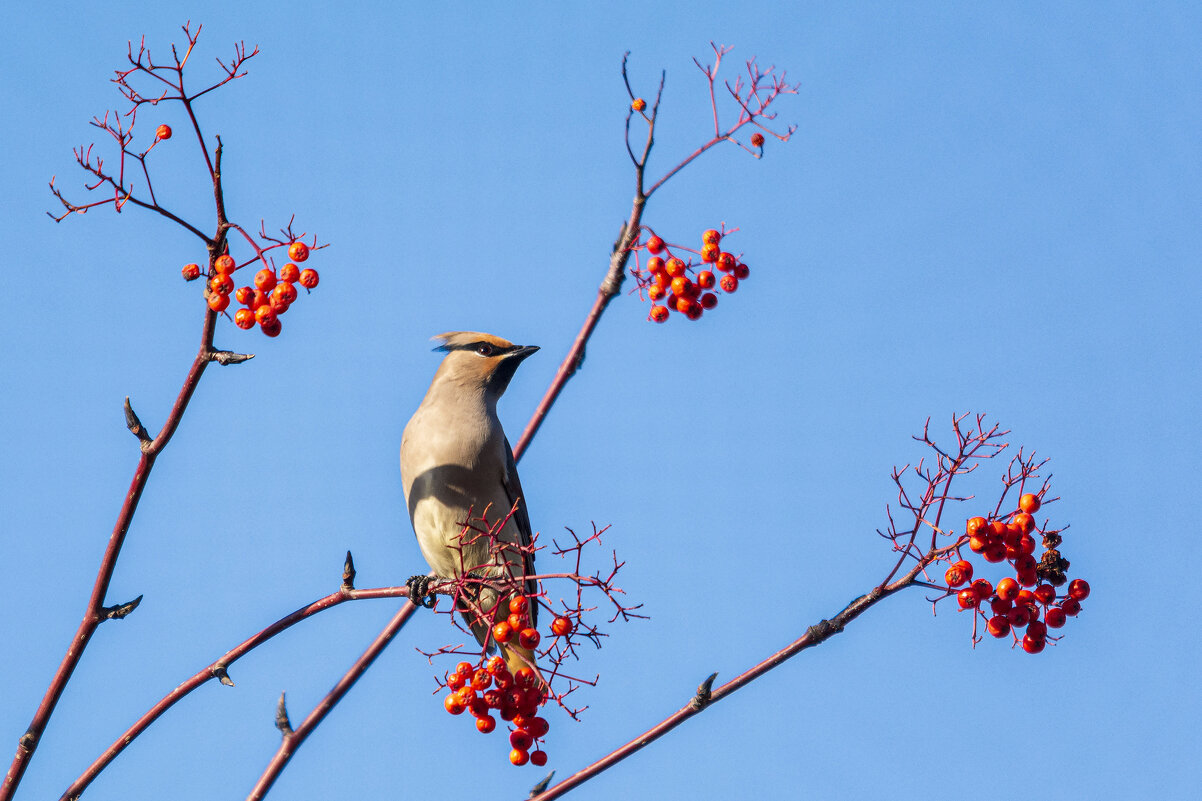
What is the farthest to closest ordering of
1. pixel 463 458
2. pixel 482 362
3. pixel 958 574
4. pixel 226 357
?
1. pixel 482 362
2. pixel 463 458
3. pixel 958 574
4. pixel 226 357

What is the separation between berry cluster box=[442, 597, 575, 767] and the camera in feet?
10.4

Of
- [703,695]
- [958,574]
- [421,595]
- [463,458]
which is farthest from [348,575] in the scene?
[463,458]

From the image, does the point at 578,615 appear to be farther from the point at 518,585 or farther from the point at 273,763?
the point at 273,763

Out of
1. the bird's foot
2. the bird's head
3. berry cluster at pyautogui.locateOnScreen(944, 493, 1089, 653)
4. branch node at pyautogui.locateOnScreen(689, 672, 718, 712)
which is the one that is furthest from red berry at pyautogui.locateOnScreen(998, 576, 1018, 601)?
the bird's head

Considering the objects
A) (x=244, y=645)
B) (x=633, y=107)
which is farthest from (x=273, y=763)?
(x=633, y=107)

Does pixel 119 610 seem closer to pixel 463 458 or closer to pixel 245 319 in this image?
pixel 245 319

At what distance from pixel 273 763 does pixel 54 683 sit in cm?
59

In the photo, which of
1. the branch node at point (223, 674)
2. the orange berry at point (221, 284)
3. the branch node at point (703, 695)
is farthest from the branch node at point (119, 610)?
the branch node at point (703, 695)

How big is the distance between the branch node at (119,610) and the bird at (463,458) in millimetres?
2507

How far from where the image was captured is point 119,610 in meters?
2.58

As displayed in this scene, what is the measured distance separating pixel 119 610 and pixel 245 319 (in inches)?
30.7

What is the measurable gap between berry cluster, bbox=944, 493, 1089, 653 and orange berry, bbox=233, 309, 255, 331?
179 cm

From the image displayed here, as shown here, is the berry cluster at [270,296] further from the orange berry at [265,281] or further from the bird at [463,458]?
the bird at [463,458]

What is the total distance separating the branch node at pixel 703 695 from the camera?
2598mm
